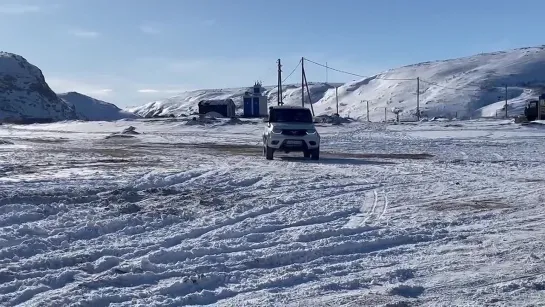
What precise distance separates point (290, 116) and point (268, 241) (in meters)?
15.4

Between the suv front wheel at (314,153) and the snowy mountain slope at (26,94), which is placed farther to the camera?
the snowy mountain slope at (26,94)

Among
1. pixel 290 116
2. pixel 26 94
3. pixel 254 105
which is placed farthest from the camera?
pixel 26 94

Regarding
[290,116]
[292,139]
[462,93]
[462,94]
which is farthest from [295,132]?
[462,93]

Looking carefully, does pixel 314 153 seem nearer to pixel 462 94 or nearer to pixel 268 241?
pixel 268 241

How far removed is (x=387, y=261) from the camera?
7531 mm

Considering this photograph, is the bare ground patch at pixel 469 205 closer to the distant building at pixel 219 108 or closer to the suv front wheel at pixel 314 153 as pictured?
the suv front wheel at pixel 314 153

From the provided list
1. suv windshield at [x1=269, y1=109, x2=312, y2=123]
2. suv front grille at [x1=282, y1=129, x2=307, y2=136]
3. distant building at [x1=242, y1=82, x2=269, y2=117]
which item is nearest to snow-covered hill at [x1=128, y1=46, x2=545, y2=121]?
distant building at [x1=242, y1=82, x2=269, y2=117]

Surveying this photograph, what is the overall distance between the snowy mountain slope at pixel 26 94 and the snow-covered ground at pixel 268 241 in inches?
5371

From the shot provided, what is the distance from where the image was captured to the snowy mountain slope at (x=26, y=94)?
150625 mm

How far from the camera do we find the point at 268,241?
8547 mm

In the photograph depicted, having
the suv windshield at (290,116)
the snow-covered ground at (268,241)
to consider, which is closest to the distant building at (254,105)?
the suv windshield at (290,116)

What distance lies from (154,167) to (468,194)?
28.4 feet

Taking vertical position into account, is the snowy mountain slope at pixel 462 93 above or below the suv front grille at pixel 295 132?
above

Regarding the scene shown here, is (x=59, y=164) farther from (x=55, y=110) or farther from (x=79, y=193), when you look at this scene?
(x=55, y=110)
